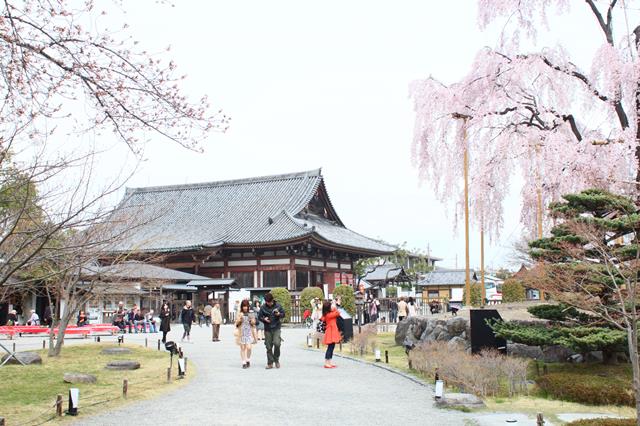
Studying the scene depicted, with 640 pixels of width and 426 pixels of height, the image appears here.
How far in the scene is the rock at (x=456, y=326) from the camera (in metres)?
17.1

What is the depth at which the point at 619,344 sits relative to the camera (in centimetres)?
1179

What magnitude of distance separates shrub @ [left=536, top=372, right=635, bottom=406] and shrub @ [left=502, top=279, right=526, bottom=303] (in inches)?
831

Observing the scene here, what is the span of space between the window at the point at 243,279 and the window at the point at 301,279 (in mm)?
3072

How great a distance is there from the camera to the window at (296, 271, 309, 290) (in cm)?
4178

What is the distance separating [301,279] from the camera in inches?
1666

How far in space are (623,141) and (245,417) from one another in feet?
36.5

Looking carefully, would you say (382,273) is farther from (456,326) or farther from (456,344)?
(456,344)

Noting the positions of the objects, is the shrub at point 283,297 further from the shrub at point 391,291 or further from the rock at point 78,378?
the shrub at point 391,291

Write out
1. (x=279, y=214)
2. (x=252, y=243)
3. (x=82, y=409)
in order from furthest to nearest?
1. (x=279, y=214)
2. (x=252, y=243)
3. (x=82, y=409)

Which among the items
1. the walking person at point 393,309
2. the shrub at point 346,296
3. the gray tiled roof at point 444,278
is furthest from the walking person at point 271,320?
the gray tiled roof at point 444,278

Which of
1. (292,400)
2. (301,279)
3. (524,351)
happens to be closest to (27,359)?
(292,400)

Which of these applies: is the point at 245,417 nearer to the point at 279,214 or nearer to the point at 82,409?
the point at 82,409

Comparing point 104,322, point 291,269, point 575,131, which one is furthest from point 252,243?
point 575,131

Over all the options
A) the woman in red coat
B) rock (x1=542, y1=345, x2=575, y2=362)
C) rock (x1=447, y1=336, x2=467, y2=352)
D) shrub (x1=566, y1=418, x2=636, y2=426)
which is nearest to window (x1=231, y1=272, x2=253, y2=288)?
rock (x1=447, y1=336, x2=467, y2=352)
